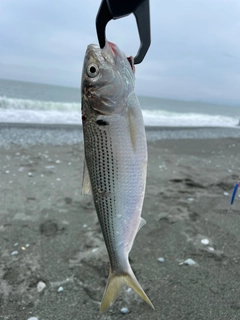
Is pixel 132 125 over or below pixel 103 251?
over

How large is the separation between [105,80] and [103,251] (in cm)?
298

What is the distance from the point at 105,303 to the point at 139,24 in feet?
5.80

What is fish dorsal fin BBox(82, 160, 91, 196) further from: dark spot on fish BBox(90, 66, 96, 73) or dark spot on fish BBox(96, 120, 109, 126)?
dark spot on fish BBox(90, 66, 96, 73)

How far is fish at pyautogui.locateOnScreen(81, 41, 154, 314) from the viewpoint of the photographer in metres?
1.79

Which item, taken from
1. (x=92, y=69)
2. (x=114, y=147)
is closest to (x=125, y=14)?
(x=92, y=69)

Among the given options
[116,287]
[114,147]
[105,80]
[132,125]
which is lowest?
[116,287]

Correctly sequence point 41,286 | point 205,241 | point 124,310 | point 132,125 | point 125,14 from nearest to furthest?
1. point 125,14
2. point 132,125
3. point 124,310
4. point 41,286
5. point 205,241

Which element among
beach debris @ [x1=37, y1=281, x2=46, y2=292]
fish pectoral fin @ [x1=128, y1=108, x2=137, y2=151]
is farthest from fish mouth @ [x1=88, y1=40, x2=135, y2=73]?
beach debris @ [x1=37, y1=281, x2=46, y2=292]

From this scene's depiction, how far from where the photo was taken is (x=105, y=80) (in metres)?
1.81

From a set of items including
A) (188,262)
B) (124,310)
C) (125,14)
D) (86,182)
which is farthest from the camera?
(188,262)

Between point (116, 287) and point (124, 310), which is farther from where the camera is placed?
point (124, 310)

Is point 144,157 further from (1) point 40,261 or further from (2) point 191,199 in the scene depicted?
(2) point 191,199

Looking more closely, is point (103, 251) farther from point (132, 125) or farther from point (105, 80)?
point (105, 80)

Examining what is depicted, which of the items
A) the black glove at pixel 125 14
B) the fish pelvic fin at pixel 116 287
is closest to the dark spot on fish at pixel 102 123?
the black glove at pixel 125 14
